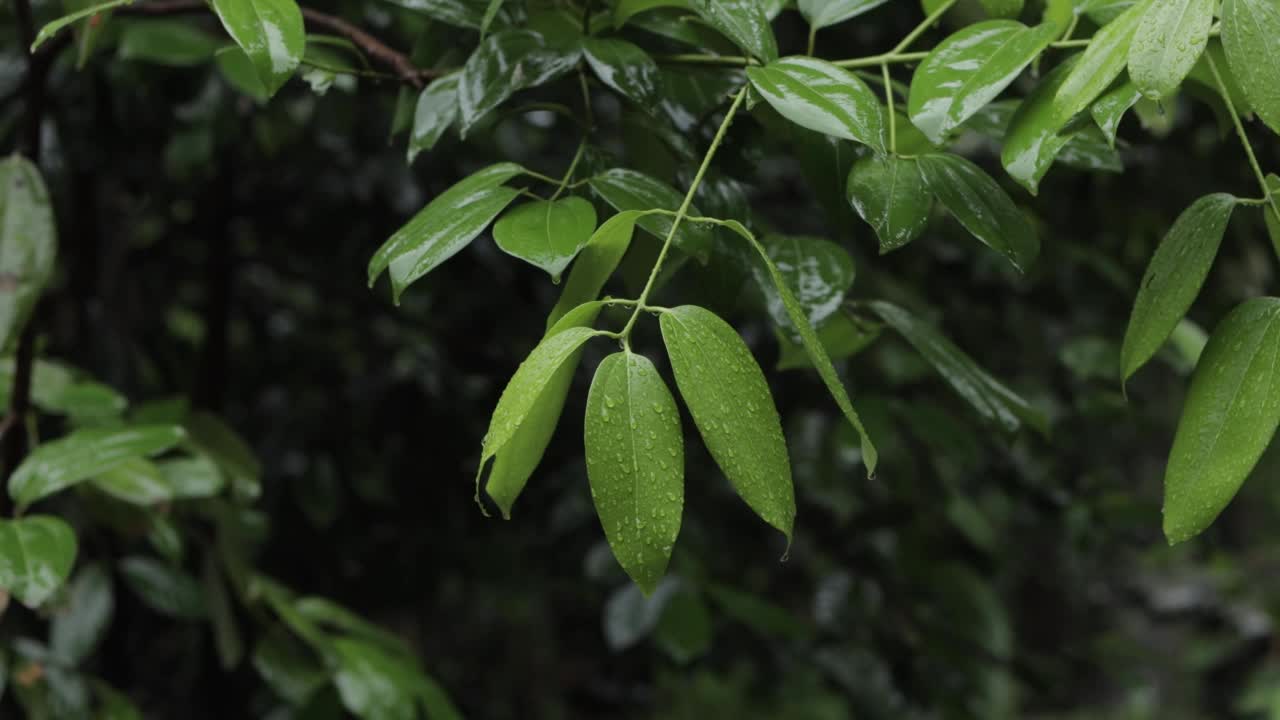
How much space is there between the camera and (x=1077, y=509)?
134 cm

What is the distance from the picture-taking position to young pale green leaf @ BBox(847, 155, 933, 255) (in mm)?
496

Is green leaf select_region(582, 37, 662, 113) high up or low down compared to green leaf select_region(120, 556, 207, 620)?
up

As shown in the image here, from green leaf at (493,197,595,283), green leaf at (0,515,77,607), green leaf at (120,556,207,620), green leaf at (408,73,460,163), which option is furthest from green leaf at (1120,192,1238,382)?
green leaf at (120,556,207,620)

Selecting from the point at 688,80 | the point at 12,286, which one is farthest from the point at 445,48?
the point at 12,286

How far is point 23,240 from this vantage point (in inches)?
29.5

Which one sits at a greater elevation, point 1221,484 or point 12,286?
point 1221,484

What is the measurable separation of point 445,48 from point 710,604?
2.45ft

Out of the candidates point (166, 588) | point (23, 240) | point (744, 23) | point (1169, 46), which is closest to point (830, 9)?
point (744, 23)

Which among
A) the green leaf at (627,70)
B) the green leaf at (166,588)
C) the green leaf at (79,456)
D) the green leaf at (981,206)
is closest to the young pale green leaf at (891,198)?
the green leaf at (981,206)

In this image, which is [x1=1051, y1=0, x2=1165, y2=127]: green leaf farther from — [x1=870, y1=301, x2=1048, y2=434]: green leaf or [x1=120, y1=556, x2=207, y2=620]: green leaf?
[x1=120, y1=556, x2=207, y2=620]: green leaf

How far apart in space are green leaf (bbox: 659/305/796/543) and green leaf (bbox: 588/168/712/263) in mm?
92

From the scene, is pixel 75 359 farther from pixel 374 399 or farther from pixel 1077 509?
pixel 1077 509

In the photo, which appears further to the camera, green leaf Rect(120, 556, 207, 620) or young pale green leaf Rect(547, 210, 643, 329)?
green leaf Rect(120, 556, 207, 620)

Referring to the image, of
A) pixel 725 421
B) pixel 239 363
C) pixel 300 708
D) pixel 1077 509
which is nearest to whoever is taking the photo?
pixel 725 421
